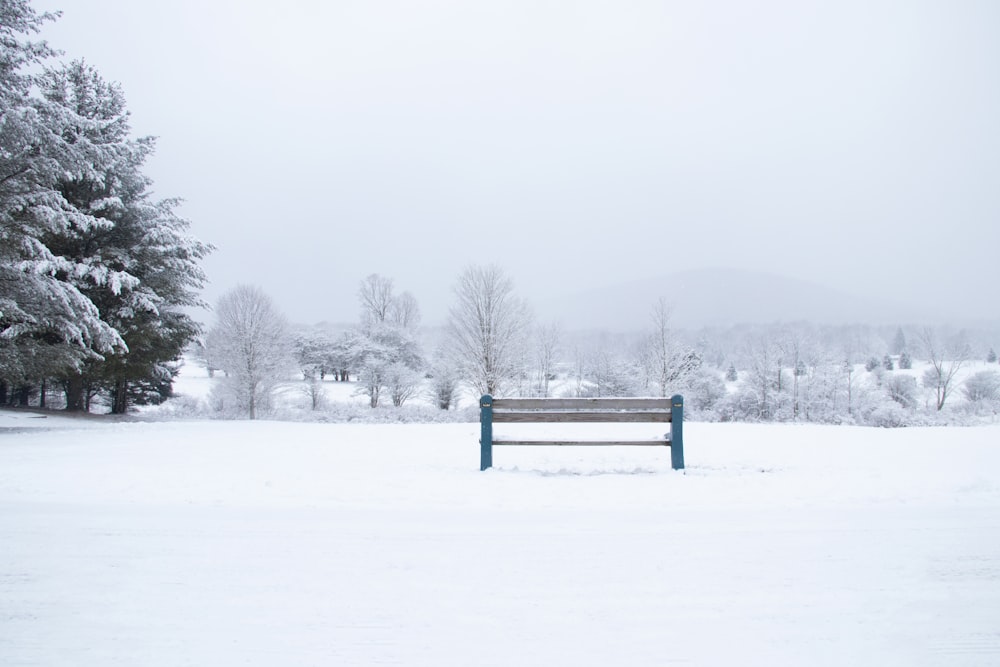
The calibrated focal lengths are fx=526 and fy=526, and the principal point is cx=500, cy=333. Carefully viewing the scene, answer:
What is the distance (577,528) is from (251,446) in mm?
7497

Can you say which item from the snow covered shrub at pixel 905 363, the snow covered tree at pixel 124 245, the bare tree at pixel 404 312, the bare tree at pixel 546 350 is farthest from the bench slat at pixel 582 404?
the snow covered shrub at pixel 905 363

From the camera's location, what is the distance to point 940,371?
4412 cm

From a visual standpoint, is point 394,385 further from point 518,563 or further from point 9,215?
point 518,563

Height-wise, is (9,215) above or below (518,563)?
above

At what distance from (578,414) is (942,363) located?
5559 cm

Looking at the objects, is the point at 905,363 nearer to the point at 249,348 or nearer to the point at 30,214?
the point at 249,348

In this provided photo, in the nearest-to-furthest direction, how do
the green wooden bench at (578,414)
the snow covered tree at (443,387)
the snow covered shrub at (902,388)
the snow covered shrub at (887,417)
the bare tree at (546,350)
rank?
the green wooden bench at (578,414)
the snow covered shrub at (887,417)
the snow covered tree at (443,387)
the bare tree at (546,350)
the snow covered shrub at (902,388)

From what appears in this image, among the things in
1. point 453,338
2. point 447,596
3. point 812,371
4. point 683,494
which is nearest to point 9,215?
point 447,596

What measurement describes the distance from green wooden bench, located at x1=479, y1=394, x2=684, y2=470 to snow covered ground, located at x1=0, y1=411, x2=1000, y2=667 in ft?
1.30

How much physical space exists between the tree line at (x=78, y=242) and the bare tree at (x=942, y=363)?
180 feet

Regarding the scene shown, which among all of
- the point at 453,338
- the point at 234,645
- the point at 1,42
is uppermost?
the point at 1,42

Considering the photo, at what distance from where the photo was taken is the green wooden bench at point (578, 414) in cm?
735

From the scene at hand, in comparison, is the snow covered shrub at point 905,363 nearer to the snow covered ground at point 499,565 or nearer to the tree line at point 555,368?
the tree line at point 555,368

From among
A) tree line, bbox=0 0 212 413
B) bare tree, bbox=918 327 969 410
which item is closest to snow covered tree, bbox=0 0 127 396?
tree line, bbox=0 0 212 413
